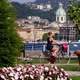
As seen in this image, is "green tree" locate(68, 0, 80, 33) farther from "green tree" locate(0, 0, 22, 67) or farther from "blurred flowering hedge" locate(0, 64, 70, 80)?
"blurred flowering hedge" locate(0, 64, 70, 80)

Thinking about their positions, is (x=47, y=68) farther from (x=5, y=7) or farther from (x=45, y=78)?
(x=5, y=7)

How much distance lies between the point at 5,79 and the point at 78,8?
2884 centimetres

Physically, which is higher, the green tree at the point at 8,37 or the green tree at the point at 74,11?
the green tree at the point at 8,37

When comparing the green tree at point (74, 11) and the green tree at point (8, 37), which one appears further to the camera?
the green tree at point (74, 11)

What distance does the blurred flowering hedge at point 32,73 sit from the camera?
24.0ft

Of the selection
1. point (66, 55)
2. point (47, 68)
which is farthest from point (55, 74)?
point (66, 55)

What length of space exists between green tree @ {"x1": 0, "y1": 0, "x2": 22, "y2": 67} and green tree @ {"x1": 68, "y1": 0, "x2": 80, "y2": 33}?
79.3 feet

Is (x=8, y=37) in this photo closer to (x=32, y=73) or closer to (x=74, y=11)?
(x=32, y=73)

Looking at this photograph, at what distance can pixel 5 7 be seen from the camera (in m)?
9.32

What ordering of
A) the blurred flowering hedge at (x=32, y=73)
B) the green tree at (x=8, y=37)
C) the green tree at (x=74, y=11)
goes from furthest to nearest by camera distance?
1. the green tree at (x=74, y=11)
2. the green tree at (x=8, y=37)
3. the blurred flowering hedge at (x=32, y=73)

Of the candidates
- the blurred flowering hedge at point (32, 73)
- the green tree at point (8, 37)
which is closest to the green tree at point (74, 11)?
the green tree at point (8, 37)

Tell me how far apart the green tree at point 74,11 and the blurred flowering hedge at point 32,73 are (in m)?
25.9

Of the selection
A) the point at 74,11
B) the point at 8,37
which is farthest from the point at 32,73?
the point at 74,11

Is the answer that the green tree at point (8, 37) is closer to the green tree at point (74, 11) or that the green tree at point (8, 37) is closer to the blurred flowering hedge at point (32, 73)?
the blurred flowering hedge at point (32, 73)
